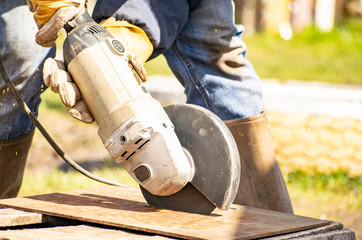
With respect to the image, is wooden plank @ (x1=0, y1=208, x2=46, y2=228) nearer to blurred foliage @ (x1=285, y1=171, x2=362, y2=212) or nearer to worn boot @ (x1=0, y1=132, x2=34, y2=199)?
worn boot @ (x1=0, y1=132, x2=34, y2=199)

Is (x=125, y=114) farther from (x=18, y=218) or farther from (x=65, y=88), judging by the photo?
(x=18, y=218)

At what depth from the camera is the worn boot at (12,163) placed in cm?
271

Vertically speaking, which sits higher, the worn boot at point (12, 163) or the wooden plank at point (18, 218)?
the wooden plank at point (18, 218)

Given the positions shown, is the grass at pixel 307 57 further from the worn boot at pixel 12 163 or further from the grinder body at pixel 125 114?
the grinder body at pixel 125 114

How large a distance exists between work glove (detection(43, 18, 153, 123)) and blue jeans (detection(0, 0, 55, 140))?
50 cm

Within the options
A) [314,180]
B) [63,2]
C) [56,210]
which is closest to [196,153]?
[56,210]

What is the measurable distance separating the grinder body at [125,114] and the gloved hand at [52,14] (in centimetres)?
7

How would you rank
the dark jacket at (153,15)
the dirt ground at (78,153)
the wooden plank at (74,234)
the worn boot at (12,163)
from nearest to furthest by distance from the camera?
the wooden plank at (74,234) < the dark jacket at (153,15) < the worn boot at (12,163) < the dirt ground at (78,153)

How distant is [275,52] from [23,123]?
6.68 metres

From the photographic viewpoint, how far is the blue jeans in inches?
99.1

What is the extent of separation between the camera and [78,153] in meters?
4.55

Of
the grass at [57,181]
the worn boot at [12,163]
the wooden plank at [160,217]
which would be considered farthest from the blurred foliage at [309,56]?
the wooden plank at [160,217]

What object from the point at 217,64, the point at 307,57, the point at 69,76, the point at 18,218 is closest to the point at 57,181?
the point at 217,64

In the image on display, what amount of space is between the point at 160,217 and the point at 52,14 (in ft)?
2.33
